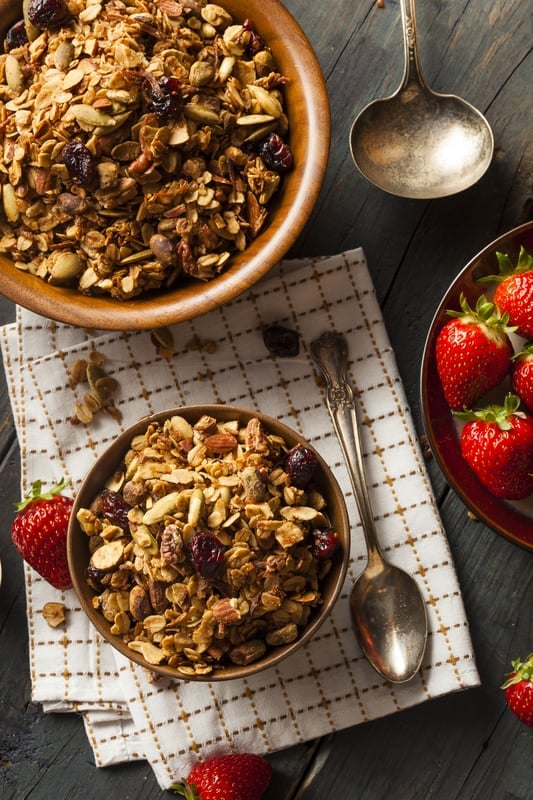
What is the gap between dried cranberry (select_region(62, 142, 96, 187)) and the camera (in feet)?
4.34

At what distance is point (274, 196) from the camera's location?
1447 mm

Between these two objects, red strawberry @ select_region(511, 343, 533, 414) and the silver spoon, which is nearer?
red strawberry @ select_region(511, 343, 533, 414)

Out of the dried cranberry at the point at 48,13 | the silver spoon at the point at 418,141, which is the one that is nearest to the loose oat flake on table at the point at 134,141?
the dried cranberry at the point at 48,13

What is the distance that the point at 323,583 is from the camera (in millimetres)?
1446

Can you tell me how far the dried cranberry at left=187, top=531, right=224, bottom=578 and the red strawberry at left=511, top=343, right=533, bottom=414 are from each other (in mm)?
600

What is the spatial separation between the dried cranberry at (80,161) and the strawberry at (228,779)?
1.07m

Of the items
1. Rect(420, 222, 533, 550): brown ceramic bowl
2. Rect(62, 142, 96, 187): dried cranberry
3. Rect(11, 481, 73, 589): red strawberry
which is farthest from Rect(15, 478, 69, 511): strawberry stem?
Rect(420, 222, 533, 550): brown ceramic bowl

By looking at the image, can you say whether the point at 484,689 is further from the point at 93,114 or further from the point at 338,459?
the point at 93,114

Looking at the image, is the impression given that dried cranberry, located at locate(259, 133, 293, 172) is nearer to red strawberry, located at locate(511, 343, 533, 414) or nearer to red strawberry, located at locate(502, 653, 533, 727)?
red strawberry, located at locate(511, 343, 533, 414)

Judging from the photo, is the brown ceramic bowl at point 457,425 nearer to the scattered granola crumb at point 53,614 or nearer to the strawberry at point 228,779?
the strawberry at point 228,779

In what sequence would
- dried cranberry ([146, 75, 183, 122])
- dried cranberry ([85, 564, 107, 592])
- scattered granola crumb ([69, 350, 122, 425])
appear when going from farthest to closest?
scattered granola crumb ([69, 350, 122, 425]) → dried cranberry ([85, 564, 107, 592]) → dried cranberry ([146, 75, 183, 122])

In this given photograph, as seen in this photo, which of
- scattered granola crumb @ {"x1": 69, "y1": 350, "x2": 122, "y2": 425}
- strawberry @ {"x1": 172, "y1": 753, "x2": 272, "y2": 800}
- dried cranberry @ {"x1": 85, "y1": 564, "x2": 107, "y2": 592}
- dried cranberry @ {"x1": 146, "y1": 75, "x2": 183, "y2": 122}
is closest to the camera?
dried cranberry @ {"x1": 146, "y1": 75, "x2": 183, "y2": 122}

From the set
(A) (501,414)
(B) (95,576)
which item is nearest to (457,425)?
(A) (501,414)

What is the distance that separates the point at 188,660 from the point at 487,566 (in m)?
0.63
